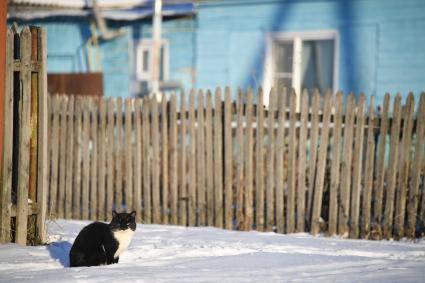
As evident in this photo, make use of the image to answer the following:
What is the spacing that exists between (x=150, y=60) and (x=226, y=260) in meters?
7.90

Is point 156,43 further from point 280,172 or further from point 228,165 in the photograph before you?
point 280,172

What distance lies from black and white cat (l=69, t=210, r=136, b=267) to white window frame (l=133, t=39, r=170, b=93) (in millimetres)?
7515

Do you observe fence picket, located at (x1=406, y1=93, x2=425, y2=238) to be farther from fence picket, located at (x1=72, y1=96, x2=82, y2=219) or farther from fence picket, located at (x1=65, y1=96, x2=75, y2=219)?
fence picket, located at (x1=65, y1=96, x2=75, y2=219)

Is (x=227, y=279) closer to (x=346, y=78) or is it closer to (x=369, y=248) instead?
(x=369, y=248)

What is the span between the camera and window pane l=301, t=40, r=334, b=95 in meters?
10.9

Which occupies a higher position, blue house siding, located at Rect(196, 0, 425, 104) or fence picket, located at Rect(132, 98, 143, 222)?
blue house siding, located at Rect(196, 0, 425, 104)

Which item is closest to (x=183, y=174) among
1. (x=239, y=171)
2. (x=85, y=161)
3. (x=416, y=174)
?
(x=239, y=171)

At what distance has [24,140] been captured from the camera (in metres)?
5.35

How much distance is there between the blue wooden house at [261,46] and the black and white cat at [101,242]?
6.44 metres

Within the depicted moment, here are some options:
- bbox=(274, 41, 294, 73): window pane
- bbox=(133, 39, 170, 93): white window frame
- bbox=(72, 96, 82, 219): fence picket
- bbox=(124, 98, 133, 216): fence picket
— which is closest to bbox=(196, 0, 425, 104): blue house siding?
bbox=(274, 41, 294, 73): window pane

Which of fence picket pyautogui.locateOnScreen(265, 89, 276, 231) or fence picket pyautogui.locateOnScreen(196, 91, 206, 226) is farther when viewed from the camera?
fence picket pyautogui.locateOnScreen(196, 91, 206, 226)

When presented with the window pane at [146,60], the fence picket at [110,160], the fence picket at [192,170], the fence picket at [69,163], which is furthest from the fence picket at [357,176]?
the window pane at [146,60]

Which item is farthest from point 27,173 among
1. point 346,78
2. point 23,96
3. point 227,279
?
point 346,78

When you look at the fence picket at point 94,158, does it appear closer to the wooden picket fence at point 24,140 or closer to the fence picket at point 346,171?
the wooden picket fence at point 24,140
